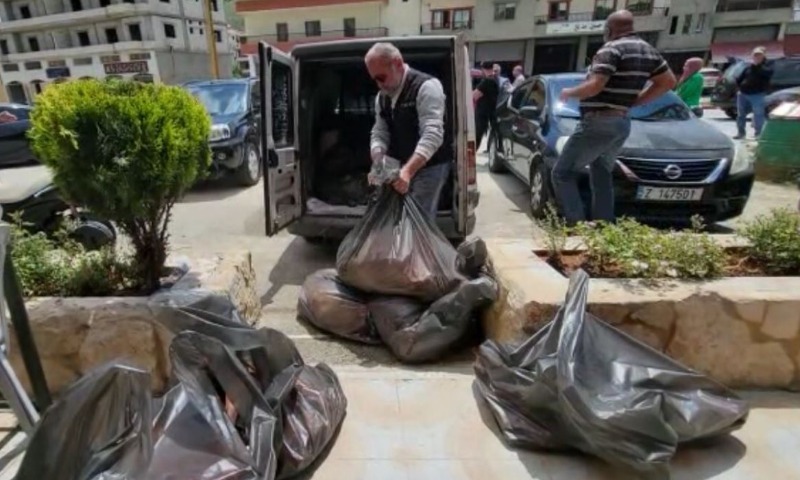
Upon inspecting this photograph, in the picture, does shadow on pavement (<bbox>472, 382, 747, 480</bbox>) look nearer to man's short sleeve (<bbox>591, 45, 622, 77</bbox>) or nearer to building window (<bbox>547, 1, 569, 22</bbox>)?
man's short sleeve (<bbox>591, 45, 622, 77</bbox>)

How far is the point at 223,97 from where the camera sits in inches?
306

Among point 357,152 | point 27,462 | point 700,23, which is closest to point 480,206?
point 357,152

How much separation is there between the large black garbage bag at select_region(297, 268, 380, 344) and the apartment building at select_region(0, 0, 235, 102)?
3512cm

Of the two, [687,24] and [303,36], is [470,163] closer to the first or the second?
[303,36]

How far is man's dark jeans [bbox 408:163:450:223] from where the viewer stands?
332 cm

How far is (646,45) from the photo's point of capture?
338 cm

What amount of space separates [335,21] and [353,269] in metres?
38.3

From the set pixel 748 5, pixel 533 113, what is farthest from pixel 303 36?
pixel 533 113

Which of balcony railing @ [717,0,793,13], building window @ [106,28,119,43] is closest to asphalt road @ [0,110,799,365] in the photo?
balcony railing @ [717,0,793,13]

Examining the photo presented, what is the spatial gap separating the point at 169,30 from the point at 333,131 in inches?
1485

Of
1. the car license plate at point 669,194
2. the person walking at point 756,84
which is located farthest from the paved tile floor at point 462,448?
the person walking at point 756,84

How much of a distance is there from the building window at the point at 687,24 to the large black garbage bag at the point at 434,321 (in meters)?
40.0

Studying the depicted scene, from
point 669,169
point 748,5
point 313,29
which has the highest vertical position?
point 748,5

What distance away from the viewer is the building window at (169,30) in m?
35.2
